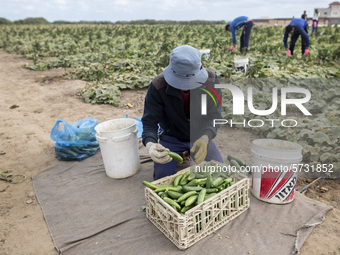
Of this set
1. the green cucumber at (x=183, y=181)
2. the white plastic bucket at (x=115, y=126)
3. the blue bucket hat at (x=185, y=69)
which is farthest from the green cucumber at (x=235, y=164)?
the white plastic bucket at (x=115, y=126)

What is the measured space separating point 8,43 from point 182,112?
1824 centimetres

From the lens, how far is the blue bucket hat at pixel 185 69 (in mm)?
2619

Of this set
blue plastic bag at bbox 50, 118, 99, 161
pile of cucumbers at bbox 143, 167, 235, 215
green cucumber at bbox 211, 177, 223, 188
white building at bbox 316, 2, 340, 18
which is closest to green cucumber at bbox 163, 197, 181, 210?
pile of cucumbers at bbox 143, 167, 235, 215

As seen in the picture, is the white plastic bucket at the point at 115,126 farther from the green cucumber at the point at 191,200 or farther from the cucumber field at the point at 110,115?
the green cucumber at the point at 191,200

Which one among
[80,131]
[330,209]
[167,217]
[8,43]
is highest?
[8,43]

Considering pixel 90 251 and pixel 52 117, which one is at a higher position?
pixel 52 117

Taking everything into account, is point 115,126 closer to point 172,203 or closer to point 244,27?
point 172,203

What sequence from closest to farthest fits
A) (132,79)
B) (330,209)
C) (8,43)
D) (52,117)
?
(330,209), (52,117), (132,79), (8,43)

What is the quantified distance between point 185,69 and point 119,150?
148 centimetres

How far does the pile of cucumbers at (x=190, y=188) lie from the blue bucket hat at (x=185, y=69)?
99cm

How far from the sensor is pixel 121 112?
6.16 meters

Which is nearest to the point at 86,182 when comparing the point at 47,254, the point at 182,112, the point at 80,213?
the point at 80,213

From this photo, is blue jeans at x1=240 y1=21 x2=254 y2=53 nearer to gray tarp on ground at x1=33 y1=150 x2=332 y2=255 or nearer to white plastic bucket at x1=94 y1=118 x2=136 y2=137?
white plastic bucket at x1=94 y1=118 x2=136 y2=137

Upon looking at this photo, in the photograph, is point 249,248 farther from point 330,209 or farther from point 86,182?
point 86,182
